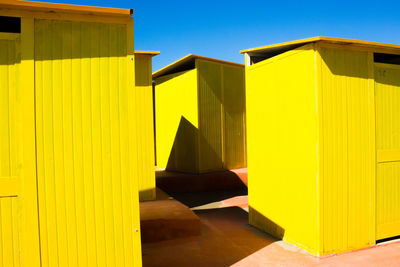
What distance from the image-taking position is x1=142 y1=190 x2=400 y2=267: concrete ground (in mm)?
5266

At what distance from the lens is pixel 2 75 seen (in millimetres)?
3736

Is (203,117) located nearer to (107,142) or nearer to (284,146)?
(284,146)

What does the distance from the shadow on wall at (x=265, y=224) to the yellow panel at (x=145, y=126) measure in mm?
2715

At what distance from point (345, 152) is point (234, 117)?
24.6ft

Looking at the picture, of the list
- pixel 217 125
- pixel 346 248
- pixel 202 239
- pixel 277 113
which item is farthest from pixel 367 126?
pixel 217 125

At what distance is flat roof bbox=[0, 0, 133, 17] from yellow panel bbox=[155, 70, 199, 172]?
7892mm

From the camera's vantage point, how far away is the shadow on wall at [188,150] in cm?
1188

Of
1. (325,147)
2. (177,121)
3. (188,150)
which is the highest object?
(177,121)

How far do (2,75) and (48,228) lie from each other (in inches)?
78.7

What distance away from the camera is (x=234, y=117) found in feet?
42.6

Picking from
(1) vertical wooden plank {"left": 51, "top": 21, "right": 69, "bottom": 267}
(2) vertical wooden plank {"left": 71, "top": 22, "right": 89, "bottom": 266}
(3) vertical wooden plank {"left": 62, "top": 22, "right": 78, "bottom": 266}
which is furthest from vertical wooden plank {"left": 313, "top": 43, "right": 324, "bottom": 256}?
(1) vertical wooden plank {"left": 51, "top": 21, "right": 69, "bottom": 267}

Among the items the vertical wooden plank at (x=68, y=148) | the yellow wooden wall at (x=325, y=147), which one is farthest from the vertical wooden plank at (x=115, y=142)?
the yellow wooden wall at (x=325, y=147)

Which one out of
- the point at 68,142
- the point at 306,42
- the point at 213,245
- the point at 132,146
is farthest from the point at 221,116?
the point at 68,142

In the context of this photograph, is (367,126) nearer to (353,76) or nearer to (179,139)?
(353,76)
